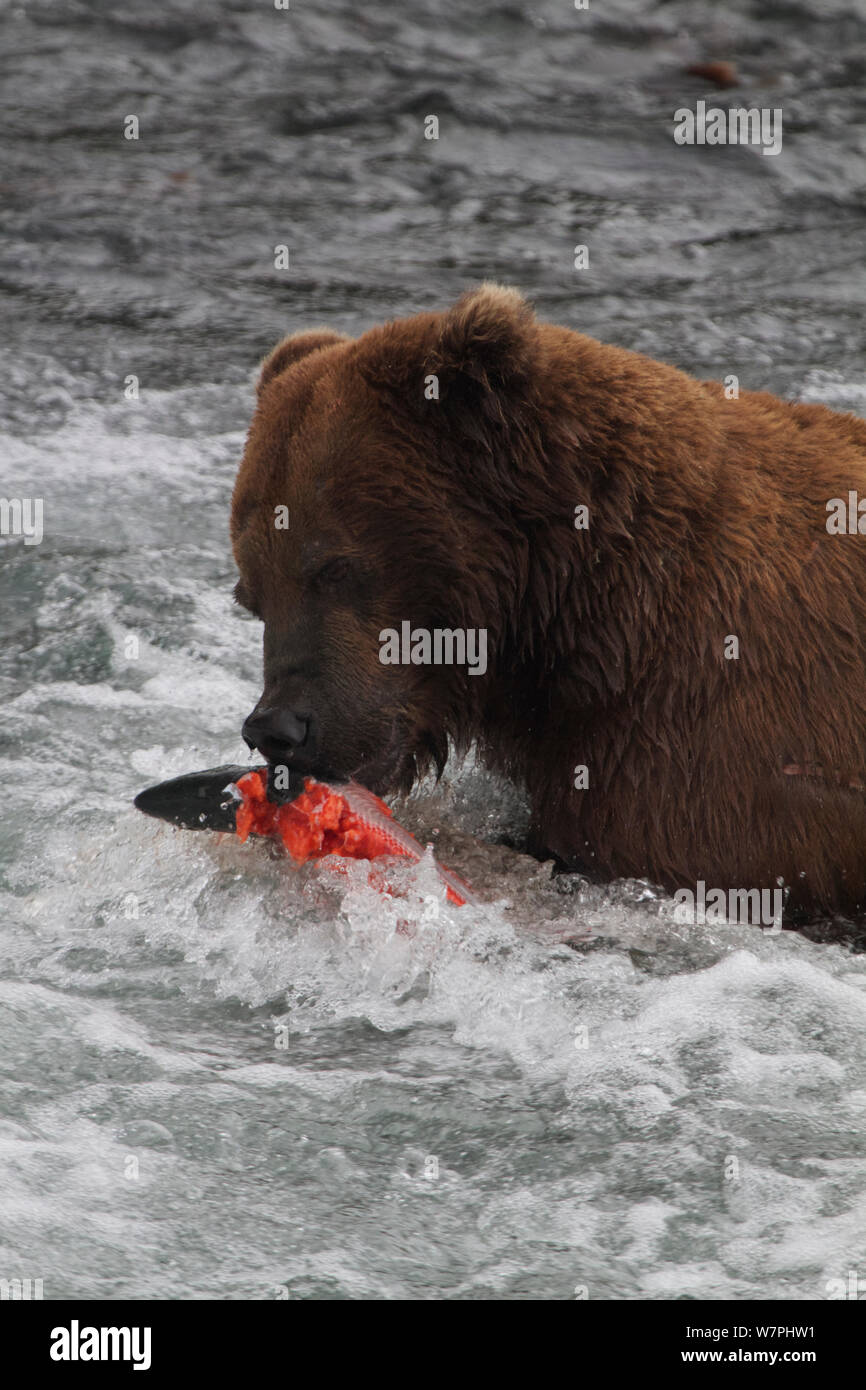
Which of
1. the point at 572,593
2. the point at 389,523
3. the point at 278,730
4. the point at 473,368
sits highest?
the point at 473,368

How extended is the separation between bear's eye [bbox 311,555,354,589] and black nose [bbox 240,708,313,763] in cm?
35

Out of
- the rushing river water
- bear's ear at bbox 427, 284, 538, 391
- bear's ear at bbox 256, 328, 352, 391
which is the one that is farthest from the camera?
bear's ear at bbox 256, 328, 352, 391

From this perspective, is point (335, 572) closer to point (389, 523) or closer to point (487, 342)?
point (389, 523)

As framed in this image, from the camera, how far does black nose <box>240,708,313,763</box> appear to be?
4.34 m

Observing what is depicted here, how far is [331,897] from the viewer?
189 inches

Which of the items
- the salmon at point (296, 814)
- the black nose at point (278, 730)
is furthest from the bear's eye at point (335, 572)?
the salmon at point (296, 814)

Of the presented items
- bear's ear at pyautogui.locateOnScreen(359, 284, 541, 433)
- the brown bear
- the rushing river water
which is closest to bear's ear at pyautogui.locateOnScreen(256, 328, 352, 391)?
the brown bear

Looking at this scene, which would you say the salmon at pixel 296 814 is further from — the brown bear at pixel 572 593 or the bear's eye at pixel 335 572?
the bear's eye at pixel 335 572

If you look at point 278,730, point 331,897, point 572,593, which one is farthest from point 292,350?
point 331,897

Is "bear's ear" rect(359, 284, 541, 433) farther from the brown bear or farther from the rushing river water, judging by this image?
the rushing river water

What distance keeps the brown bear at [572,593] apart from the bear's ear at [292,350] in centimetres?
32

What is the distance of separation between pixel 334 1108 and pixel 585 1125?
1.93 feet

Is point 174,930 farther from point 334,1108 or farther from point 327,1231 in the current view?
point 327,1231

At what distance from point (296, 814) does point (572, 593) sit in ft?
3.09
